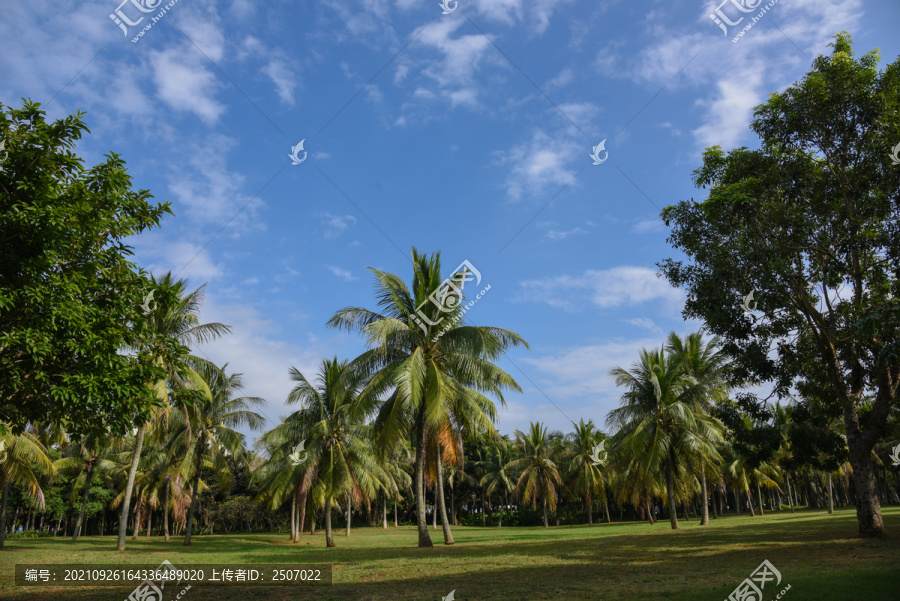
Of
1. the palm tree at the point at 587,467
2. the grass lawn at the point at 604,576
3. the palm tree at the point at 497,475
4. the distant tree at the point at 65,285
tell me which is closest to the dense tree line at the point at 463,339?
the distant tree at the point at 65,285

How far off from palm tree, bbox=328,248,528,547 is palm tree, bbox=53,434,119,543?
22.7 meters

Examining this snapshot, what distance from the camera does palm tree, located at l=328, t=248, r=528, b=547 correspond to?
66.1ft

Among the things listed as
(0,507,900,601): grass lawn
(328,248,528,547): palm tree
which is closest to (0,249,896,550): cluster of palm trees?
(328,248,528,547): palm tree

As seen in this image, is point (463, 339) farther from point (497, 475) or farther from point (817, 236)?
point (497, 475)

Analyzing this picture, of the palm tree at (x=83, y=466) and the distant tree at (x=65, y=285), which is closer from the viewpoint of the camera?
the distant tree at (x=65, y=285)

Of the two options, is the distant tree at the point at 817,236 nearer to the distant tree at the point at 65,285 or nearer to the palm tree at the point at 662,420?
the palm tree at the point at 662,420

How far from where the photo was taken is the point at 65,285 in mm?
8430

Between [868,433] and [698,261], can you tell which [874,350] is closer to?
[868,433]

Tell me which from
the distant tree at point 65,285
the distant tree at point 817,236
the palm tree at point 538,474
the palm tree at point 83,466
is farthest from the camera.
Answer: the palm tree at point 538,474

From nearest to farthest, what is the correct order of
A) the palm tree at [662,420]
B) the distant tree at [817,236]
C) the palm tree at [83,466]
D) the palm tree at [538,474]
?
1. the distant tree at [817,236]
2. the palm tree at [662,420]
3. the palm tree at [83,466]
4. the palm tree at [538,474]

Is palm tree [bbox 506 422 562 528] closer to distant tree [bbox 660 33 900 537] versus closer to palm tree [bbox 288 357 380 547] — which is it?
palm tree [bbox 288 357 380 547]

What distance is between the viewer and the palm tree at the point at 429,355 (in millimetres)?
20156

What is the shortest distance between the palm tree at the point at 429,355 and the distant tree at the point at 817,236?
764cm

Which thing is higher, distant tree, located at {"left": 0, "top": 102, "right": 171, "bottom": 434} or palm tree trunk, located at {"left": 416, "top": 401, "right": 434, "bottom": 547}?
distant tree, located at {"left": 0, "top": 102, "right": 171, "bottom": 434}
